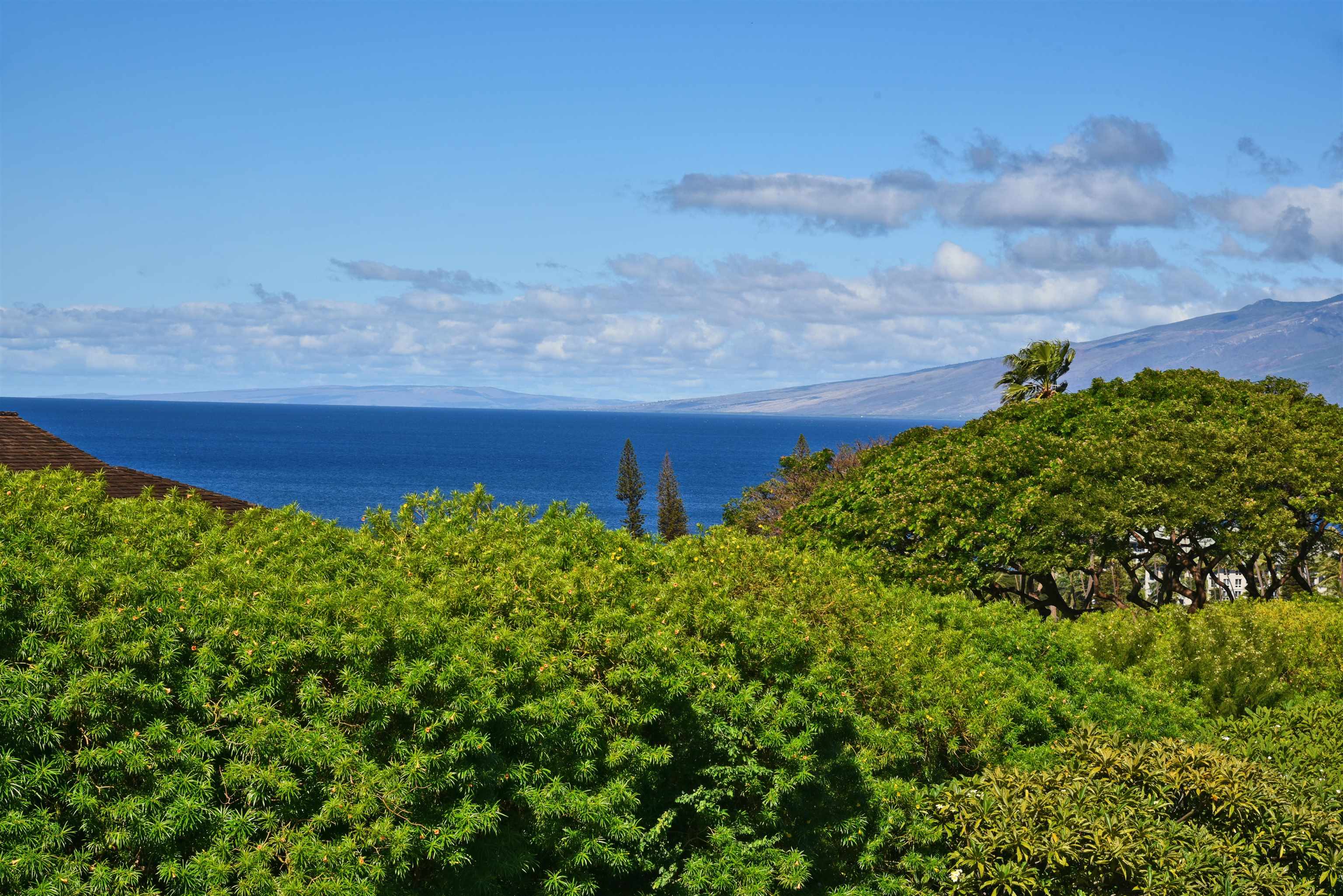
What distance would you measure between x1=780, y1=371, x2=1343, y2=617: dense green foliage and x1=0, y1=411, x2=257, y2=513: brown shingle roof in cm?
1318

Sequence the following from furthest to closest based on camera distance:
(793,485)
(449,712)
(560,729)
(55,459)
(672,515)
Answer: (672,515) < (793,485) < (55,459) < (560,729) < (449,712)

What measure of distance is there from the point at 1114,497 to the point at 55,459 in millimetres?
21234

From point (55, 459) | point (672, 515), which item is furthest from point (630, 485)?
point (55, 459)

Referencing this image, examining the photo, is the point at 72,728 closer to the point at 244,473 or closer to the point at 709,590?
→ the point at 709,590

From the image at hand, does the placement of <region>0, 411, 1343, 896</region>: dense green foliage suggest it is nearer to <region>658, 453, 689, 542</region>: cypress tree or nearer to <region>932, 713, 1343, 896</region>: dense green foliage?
<region>932, 713, 1343, 896</region>: dense green foliage

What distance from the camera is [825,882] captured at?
12086 mm

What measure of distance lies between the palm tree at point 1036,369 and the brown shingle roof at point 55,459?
3331 cm

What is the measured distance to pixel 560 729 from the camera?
31.2ft

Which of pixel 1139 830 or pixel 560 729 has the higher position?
pixel 560 729

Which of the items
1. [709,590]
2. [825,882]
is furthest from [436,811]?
[825,882]

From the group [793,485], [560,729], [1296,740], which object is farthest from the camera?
[793,485]

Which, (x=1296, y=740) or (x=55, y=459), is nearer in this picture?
(x=1296, y=740)

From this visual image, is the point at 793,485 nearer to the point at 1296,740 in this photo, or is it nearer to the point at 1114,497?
the point at 1114,497

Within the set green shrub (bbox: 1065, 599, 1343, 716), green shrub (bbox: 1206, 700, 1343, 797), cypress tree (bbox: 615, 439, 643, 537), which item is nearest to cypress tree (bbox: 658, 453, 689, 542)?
cypress tree (bbox: 615, 439, 643, 537)
